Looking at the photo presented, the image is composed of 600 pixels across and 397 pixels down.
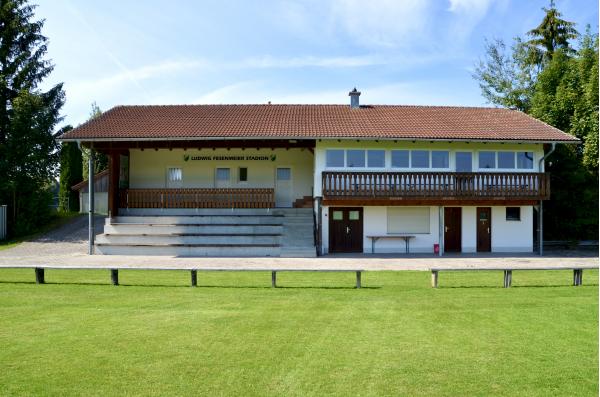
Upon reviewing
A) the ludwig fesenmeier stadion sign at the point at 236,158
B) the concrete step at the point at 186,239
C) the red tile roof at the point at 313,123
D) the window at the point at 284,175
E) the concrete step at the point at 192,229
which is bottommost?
the concrete step at the point at 186,239

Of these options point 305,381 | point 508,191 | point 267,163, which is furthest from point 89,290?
point 508,191

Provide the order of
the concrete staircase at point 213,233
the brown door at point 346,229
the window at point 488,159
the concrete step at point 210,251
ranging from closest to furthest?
the concrete step at point 210,251 → the concrete staircase at point 213,233 → the brown door at point 346,229 → the window at point 488,159

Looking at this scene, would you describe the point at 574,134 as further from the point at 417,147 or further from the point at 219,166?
the point at 219,166

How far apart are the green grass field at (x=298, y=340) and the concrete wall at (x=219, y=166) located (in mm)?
12625

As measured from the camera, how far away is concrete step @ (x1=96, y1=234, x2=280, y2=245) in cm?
1964

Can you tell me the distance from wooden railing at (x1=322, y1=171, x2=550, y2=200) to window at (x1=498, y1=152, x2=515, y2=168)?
2.80 ft

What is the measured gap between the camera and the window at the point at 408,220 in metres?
20.7

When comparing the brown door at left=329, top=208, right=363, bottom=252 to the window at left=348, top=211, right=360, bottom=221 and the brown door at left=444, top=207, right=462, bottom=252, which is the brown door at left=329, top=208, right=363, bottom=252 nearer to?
the window at left=348, top=211, right=360, bottom=221

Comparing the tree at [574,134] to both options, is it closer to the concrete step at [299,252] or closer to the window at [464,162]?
the window at [464,162]

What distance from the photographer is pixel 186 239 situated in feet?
65.0

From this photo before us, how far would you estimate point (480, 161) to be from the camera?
69.6 ft

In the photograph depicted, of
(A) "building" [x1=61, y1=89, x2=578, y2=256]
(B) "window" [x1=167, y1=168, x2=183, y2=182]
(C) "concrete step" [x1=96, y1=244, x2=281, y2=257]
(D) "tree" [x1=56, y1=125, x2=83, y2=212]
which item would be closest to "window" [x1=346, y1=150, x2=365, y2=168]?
(A) "building" [x1=61, y1=89, x2=578, y2=256]

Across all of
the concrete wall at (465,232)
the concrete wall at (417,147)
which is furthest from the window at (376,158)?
the concrete wall at (465,232)

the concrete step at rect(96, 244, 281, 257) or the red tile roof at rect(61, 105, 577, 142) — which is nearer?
the concrete step at rect(96, 244, 281, 257)
